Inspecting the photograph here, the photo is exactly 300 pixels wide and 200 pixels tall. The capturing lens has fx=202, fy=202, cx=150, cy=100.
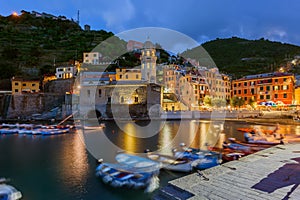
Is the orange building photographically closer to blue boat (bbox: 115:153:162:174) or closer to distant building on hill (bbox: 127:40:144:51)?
blue boat (bbox: 115:153:162:174)

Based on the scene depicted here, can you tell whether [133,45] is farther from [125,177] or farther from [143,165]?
[125,177]

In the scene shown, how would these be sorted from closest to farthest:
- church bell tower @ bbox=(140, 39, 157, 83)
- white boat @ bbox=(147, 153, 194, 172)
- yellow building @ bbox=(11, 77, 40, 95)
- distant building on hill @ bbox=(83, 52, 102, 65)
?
white boat @ bbox=(147, 153, 194, 172) < yellow building @ bbox=(11, 77, 40, 95) < church bell tower @ bbox=(140, 39, 157, 83) < distant building on hill @ bbox=(83, 52, 102, 65)

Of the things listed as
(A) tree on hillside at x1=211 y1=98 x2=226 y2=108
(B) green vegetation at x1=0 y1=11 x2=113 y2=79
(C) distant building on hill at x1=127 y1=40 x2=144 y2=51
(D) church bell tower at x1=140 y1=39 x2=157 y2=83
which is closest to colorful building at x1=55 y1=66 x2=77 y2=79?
(B) green vegetation at x1=0 y1=11 x2=113 y2=79

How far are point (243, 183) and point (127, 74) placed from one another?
41.1 m

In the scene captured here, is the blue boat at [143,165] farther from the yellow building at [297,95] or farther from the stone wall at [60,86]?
the yellow building at [297,95]

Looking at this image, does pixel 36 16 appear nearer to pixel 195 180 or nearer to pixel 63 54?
pixel 63 54

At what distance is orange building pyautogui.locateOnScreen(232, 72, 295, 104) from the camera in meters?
38.0

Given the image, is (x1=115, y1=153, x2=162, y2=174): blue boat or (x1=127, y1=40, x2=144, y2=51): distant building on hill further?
(x1=127, y1=40, x2=144, y2=51): distant building on hill

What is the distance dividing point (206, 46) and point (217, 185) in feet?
370

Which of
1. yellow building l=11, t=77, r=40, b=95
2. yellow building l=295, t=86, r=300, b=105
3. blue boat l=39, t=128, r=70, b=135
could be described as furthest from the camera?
yellow building l=11, t=77, r=40, b=95

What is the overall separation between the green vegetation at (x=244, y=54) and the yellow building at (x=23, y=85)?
5092 cm

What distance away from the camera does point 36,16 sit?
8594 cm

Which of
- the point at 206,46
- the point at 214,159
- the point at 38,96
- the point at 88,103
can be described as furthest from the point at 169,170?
the point at 206,46

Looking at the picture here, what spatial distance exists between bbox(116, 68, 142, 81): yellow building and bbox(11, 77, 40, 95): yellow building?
17.9 m
